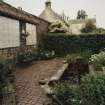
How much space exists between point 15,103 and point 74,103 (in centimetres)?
216

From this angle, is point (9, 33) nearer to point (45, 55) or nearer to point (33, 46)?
point (45, 55)

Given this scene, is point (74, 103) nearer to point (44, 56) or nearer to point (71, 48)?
point (44, 56)

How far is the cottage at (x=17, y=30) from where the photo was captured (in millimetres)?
14891

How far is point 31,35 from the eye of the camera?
21406 millimetres

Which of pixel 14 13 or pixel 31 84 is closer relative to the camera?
pixel 31 84

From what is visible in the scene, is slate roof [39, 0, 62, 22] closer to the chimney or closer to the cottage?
the chimney

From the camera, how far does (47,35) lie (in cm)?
2362

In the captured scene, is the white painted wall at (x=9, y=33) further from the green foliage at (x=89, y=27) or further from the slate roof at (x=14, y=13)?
the green foliage at (x=89, y=27)

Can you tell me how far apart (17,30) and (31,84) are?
672 cm

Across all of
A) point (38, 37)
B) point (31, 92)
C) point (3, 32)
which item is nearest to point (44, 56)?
point (38, 37)

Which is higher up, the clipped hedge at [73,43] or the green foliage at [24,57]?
the clipped hedge at [73,43]

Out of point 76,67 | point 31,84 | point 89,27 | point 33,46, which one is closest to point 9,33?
point 76,67

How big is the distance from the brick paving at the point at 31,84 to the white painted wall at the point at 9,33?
1.59 meters

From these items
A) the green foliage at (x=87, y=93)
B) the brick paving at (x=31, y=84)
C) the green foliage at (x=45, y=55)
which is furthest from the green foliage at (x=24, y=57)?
the green foliage at (x=87, y=93)
